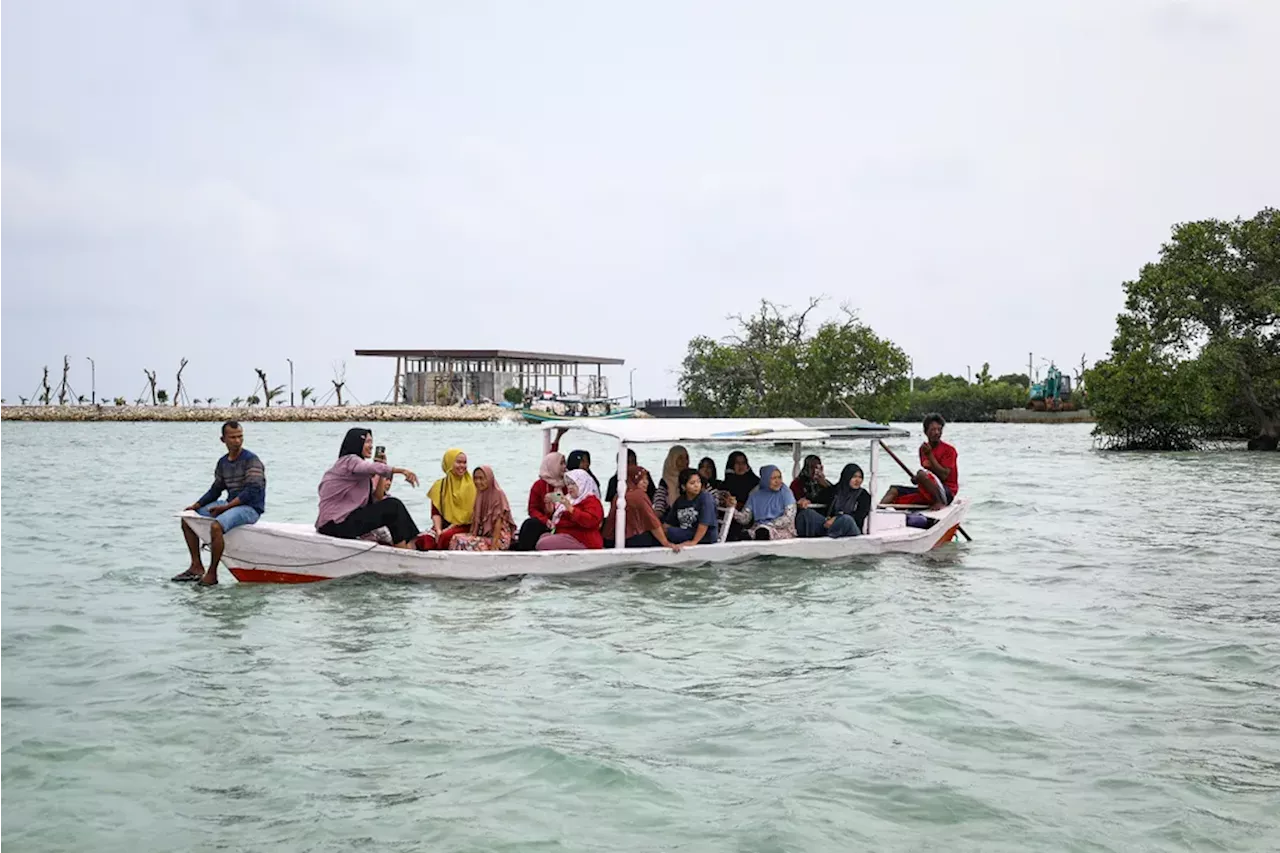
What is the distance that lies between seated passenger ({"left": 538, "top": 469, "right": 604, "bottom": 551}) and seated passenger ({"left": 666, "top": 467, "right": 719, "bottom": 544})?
104 cm

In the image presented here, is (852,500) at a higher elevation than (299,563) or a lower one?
higher

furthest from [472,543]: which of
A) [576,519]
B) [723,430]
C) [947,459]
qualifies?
[947,459]

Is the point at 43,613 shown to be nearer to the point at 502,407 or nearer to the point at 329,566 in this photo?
the point at 329,566

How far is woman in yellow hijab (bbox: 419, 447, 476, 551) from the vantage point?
14625mm

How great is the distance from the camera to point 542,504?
14977 millimetres

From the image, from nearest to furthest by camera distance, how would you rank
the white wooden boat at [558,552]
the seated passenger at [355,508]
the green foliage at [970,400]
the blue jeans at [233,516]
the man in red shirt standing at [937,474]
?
the blue jeans at [233,516] → the seated passenger at [355,508] → the white wooden boat at [558,552] → the man in red shirt standing at [937,474] → the green foliage at [970,400]

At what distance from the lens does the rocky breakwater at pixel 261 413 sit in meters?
104

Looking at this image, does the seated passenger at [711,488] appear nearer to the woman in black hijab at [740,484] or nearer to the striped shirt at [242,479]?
the woman in black hijab at [740,484]

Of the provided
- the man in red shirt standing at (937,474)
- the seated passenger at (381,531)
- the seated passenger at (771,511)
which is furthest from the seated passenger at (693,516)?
the man in red shirt standing at (937,474)

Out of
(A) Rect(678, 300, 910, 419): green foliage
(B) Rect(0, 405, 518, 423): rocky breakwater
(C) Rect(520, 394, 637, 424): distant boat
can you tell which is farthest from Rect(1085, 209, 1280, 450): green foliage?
(B) Rect(0, 405, 518, 423): rocky breakwater

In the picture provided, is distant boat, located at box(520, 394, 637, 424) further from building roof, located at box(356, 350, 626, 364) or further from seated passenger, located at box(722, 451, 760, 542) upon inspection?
seated passenger, located at box(722, 451, 760, 542)

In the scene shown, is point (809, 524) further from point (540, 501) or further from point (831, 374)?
point (831, 374)

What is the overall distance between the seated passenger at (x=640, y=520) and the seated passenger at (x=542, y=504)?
0.81 m

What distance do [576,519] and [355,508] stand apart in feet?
8.33
